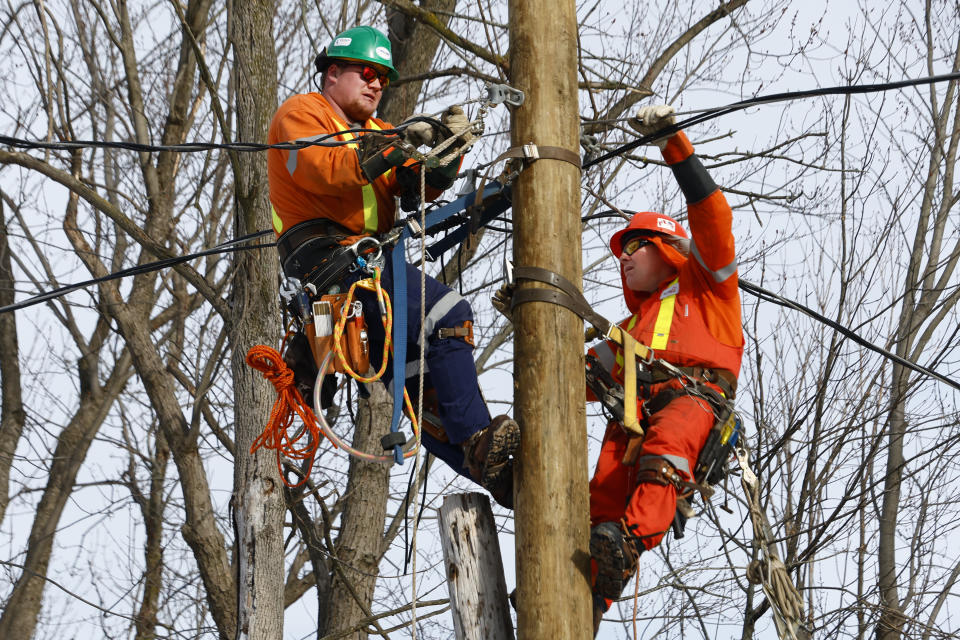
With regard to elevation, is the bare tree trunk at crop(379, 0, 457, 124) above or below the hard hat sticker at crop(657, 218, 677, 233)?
above

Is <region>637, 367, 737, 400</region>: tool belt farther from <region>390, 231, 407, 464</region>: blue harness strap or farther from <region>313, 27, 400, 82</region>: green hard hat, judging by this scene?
<region>313, 27, 400, 82</region>: green hard hat

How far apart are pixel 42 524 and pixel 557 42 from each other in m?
9.03

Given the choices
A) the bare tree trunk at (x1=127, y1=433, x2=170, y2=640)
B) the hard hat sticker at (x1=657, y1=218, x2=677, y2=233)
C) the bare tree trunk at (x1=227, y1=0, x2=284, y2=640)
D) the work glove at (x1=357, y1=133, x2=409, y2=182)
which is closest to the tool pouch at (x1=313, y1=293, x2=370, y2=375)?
the work glove at (x1=357, y1=133, x2=409, y2=182)

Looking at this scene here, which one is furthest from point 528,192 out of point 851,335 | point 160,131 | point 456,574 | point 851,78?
point 160,131

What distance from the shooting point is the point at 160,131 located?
10633 mm

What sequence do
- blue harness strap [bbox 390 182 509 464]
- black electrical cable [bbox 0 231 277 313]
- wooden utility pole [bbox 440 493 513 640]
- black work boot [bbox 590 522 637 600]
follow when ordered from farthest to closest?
black electrical cable [bbox 0 231 277 313], blue harness strap [bbox 390 182 509 464], wooden utility pole [bbox 440 493 513 640], black work boot [bbox 590 522 637 600]

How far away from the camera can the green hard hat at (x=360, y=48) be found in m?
4.55

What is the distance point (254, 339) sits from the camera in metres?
6.25

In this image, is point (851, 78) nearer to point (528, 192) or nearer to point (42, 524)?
point (528, 192)

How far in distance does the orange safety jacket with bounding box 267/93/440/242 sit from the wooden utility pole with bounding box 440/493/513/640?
1169 mm

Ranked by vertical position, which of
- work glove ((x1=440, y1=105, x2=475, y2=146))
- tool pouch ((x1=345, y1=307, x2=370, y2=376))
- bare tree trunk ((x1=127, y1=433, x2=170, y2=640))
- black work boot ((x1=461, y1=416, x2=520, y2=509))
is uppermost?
bare tree trunk ((x1=127, y1=433, x2=170, y2=640))

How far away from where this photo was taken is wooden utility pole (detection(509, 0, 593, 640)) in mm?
3723

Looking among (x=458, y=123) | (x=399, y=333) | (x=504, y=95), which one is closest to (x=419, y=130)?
(x=458, y=123)

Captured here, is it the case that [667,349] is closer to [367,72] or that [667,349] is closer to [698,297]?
[698,297]
